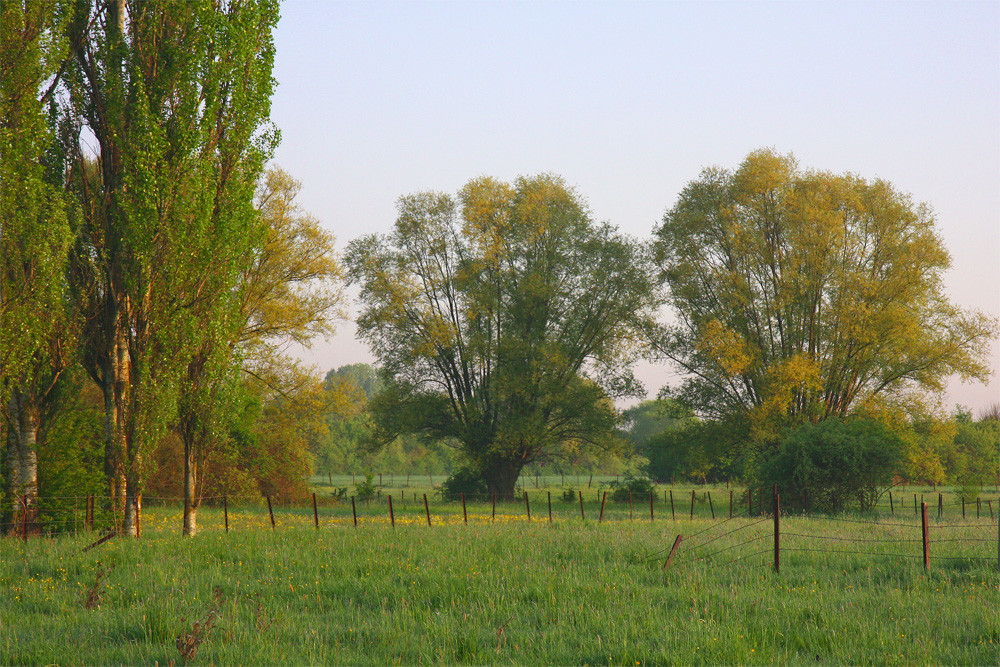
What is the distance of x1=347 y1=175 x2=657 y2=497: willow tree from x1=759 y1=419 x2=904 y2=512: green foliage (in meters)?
9.85

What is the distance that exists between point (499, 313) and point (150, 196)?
21.8 m

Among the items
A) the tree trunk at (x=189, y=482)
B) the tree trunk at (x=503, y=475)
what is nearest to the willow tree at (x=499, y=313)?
the tree trunk at (x=503, y=475)

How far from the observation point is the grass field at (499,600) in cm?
775

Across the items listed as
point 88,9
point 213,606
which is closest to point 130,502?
point 213,606

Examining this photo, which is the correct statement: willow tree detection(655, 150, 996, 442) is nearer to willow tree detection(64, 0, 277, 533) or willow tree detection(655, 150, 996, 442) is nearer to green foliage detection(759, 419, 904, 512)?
green foliage detection(759, 419, 904, 512)

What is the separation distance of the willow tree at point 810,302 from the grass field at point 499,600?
17.5 meters

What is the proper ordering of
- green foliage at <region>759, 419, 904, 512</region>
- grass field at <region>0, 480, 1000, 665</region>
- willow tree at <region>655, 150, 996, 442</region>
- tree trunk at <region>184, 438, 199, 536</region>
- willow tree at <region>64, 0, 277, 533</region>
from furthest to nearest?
willow tree at <region>655, 150, 996, 442</region> < green foliage at <region>759, 419, 904, 512</region> < tree trunk at <region>184, 438, 199, 536</region> < willow tree at <region>64, 0, 277, 533</region> < grass field at <region>0, 480, 1000, 665</region>

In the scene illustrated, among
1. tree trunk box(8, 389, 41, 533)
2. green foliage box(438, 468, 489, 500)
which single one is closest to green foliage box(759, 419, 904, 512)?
green foliage box(438, 468, 489, 500)

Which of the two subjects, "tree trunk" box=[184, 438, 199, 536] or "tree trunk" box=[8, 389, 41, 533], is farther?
"tree trunk" box=[184, 438, 199, 536]

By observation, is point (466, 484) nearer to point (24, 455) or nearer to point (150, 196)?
point (24, 455)

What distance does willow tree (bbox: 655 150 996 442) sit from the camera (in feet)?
104

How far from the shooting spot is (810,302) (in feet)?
108

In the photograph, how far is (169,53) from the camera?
17266 millimetres

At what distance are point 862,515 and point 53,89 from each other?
27656mm
